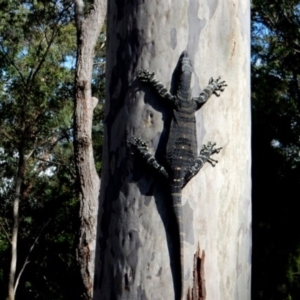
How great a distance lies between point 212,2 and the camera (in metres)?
1.83

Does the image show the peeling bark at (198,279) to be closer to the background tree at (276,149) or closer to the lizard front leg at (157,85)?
the lizard front leg at (157,85)

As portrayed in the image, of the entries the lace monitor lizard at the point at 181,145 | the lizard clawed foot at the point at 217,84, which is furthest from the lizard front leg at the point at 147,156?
the lizard clawed foot at the point at 217,84

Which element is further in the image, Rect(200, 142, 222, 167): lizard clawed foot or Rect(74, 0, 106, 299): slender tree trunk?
Rect(74, 0, 106, 299): slender tree trunk

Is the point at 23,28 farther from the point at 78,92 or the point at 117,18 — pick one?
the point at 117,18

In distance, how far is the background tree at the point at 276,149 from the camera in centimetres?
1210

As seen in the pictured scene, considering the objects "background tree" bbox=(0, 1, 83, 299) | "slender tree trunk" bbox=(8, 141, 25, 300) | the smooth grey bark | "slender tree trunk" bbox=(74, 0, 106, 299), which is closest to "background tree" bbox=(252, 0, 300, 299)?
"slender tree trunk" bbox=(74, 0, 106, 299)

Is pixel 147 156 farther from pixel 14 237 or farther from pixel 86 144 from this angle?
pixel 14 237

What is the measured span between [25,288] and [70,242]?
1.51 m

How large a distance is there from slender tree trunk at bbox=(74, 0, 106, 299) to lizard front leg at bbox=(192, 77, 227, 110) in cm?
781

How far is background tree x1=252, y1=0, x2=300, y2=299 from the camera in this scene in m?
12.1

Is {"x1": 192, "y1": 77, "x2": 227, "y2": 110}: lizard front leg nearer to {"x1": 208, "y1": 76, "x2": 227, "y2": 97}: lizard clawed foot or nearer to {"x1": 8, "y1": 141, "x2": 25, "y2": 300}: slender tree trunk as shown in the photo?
{"x1": 208, "y1": 76, "x2": 227, "y2": 97}: lizard clawed foot

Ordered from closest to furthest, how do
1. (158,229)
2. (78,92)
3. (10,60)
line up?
(158,229) → (78,92) → (10,60)

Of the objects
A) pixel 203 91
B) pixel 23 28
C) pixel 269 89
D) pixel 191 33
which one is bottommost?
pixel 203 91

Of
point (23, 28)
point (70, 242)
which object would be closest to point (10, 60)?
point (23, 28)
